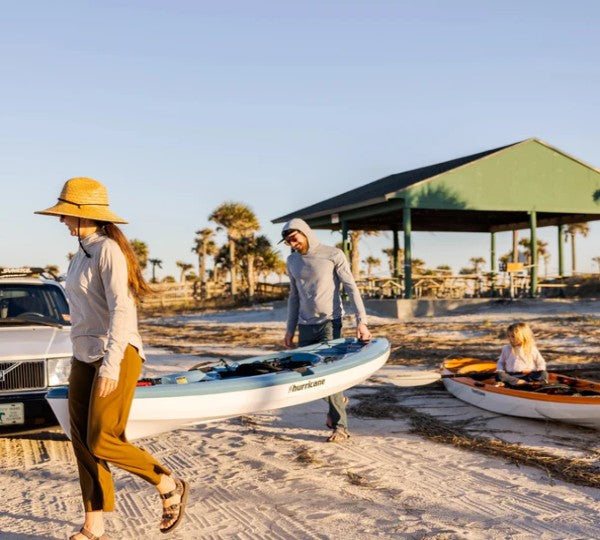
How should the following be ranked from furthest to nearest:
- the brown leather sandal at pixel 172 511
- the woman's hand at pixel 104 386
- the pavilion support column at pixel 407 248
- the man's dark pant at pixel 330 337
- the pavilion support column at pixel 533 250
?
the pavilion support column at pixel 533 250 → the pavilion support column at pixel 407 248 → the man's dark pant at pixel 330 337 → the brown leather sandal at pixel 172 511 → the woman's hand at pixel 104 386

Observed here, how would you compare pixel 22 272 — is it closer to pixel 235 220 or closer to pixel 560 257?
pixel 560 257

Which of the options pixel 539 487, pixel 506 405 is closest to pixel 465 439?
pixel 506 405

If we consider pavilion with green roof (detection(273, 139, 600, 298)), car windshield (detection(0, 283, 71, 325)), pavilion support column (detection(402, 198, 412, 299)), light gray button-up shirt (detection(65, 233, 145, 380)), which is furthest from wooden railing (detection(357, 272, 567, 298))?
light gray button-up shirt (detection(65, 233, 145, 380))

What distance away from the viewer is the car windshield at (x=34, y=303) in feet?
25.0

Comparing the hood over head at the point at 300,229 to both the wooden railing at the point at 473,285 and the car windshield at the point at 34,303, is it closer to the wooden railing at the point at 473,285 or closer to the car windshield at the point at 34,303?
the car windshield at the point at 34,303

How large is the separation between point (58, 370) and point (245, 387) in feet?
6.40

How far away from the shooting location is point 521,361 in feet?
26.4

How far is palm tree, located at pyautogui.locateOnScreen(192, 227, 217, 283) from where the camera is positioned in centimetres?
6381

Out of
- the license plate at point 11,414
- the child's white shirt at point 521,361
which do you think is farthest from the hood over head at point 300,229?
the child's white shirt at point 521,361

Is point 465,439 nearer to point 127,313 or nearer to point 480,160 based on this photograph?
point 127,313

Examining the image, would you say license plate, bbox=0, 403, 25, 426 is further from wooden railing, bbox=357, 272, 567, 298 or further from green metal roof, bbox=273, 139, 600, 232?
wooden railing, bbox=357, 272, 567, 298

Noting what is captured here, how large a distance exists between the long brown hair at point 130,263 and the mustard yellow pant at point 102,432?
13.5 inches

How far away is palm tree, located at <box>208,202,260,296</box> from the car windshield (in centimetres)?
3810

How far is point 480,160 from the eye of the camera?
2388 centimetres
